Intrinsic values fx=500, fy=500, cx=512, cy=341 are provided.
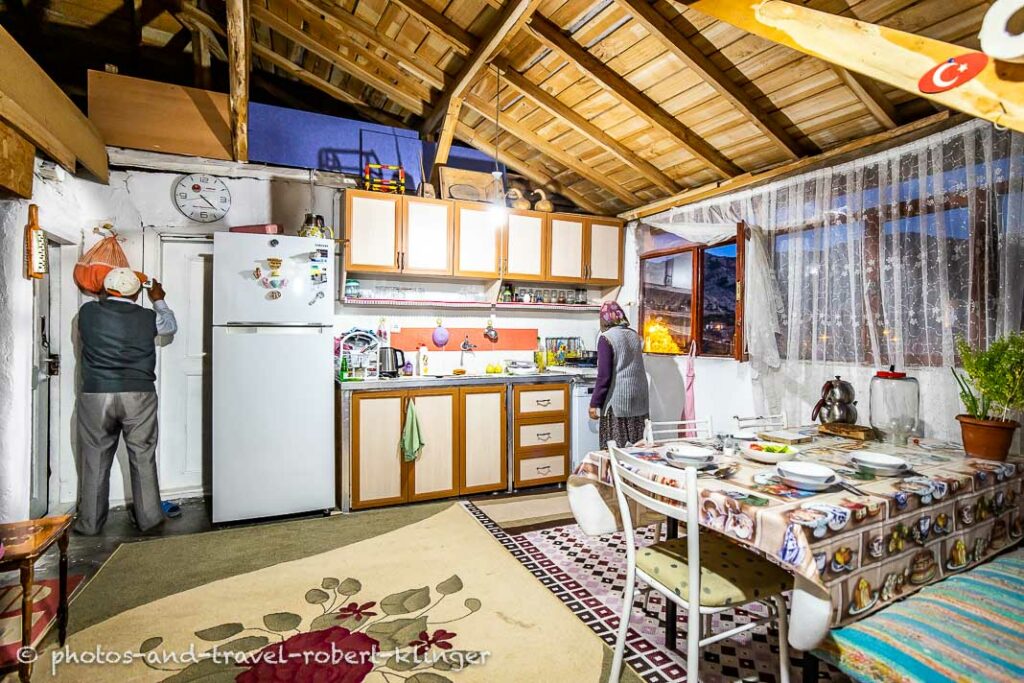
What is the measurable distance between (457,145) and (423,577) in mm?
3721

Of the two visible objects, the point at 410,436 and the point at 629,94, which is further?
the point at 410,436

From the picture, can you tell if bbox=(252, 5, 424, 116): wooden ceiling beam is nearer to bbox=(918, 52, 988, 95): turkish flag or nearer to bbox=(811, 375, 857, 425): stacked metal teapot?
bbox=(918, 52, 988, 95): turkish flag

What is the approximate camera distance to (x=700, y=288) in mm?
4023

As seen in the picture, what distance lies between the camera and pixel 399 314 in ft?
14.0

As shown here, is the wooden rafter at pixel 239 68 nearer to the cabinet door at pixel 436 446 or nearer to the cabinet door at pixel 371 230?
the cabinet door at pixel 371 230

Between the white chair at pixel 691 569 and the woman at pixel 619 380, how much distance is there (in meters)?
1.54

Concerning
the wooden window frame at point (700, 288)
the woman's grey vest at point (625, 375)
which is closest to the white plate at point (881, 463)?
the woman's grey vest at point (625, 375)

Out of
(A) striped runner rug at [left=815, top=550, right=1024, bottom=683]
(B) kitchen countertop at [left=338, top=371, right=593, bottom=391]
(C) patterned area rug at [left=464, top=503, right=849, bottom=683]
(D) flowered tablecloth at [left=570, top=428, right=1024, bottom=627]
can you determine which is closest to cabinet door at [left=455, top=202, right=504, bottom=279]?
(B) kitchen countertop at [left=338, top=371, right=593, bottom=391]

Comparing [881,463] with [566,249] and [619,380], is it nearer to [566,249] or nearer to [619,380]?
[619,380]

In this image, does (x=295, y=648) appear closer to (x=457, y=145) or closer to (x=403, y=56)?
(x=403, y=56)

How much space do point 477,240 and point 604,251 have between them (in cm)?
128

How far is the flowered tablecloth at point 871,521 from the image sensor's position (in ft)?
4.52

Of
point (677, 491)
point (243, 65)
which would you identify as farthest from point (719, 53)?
point (243, 65)

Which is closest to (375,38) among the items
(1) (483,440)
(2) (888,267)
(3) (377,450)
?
(3) (377,450)
